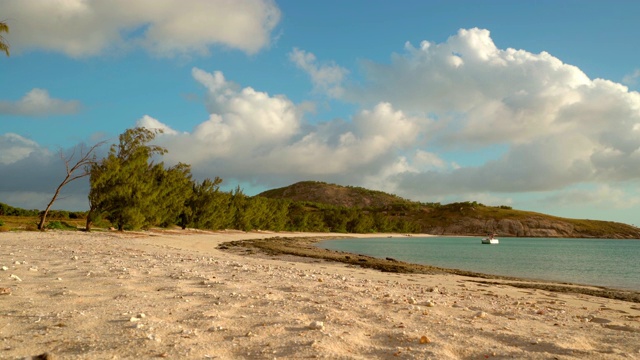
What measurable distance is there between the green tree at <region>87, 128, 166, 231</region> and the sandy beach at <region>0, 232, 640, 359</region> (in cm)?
3348

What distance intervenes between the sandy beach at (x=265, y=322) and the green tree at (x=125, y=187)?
3348cm

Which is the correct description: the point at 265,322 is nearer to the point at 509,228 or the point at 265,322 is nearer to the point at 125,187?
the point at 125,187

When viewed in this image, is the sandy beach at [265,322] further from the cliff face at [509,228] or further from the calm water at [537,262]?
the cliff face at [509,228]

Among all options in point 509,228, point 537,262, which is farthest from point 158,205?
point 509,228

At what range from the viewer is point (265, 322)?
786 cm

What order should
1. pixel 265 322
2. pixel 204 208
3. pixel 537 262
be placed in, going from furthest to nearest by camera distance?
pixel 204 208
pixel 537 262
pixel 265 322

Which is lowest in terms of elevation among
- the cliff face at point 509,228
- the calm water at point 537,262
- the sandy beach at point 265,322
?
the calm water at point 537,262

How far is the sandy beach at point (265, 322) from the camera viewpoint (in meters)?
6.33

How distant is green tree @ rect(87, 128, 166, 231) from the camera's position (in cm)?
4384

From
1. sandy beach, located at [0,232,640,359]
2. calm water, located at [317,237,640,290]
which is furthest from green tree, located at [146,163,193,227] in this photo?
sandy beach, located at [0,232,640,359]

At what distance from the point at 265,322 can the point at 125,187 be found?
41423 millimetres

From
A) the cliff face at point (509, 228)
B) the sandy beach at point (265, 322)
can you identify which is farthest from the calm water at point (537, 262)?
the cliff face at point (509, 228)

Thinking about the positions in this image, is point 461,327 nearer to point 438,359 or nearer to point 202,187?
point 438,359

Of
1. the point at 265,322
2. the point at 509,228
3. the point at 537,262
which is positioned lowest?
the point at 537,262
